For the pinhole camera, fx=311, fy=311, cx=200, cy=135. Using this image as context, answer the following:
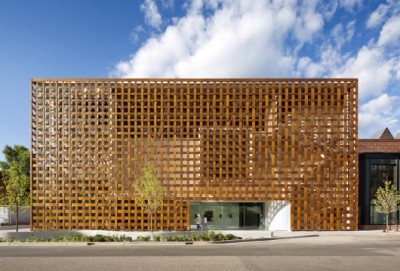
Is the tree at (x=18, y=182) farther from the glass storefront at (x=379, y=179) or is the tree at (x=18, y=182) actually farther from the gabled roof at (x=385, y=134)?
the gabled roof at (x=385, y=134)

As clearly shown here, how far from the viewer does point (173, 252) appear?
16516mm

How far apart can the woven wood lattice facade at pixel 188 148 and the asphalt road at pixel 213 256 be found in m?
6.50

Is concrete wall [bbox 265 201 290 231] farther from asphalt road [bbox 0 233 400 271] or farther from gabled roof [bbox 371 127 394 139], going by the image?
gabled roof [bbox 371 127 394 139]

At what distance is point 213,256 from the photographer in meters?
15.3

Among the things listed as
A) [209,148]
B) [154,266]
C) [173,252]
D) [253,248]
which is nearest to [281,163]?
[209,148]

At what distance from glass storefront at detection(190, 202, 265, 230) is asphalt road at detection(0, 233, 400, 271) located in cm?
743

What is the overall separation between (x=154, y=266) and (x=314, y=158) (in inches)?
716

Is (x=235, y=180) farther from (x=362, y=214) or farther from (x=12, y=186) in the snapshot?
(x=12, y=186)

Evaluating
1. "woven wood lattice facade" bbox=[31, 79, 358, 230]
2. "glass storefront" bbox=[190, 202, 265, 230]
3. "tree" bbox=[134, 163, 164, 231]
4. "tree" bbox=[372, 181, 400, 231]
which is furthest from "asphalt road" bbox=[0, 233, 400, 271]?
"glass storefront" bbox=[190, 202, 265, 230]

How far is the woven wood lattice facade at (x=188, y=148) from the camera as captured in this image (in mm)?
26062

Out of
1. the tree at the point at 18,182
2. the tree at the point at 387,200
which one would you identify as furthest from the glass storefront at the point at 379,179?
the tree at the point at 18,182

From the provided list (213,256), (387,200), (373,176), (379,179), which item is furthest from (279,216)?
(213,256)

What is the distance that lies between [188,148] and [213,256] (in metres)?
12.1

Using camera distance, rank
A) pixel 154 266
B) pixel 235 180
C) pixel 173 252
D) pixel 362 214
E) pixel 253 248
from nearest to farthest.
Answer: pixel 154 266
pixel 173 252
pixel 253 248
pixel 235 180
pixel 362 214
